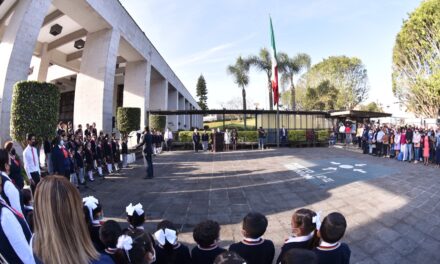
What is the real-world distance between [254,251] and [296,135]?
71.6 feet

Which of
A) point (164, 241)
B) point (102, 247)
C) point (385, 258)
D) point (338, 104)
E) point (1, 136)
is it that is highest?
point (338, 104)

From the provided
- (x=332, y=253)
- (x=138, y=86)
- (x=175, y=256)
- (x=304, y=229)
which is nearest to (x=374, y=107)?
(x=138, y=86)

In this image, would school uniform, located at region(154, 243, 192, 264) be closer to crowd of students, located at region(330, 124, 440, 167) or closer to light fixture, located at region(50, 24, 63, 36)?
crowd of students, located at region(330, 124, 440, 167)

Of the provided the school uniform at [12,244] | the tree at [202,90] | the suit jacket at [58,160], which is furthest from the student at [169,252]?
the tree at [202,90]

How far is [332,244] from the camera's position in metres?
2.60

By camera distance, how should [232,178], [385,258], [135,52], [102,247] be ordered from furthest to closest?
[135,52] < [232,178] < [385,258] < [102,247]

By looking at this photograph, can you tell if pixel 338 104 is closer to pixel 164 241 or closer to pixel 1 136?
pixel 1 136

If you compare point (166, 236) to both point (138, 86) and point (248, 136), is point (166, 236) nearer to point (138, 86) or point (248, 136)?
point (248, 136)

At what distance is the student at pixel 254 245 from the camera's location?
2.68 m

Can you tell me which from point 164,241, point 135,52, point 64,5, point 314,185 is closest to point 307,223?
point 164,241

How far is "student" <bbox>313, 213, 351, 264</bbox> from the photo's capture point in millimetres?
2549

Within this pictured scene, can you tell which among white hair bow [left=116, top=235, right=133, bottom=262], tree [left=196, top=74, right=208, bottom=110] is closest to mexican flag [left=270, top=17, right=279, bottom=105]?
white hair bow [left=116, top=235, right=133, bottom=262]

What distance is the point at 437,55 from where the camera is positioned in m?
26.6

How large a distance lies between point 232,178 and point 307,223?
23.5ft
